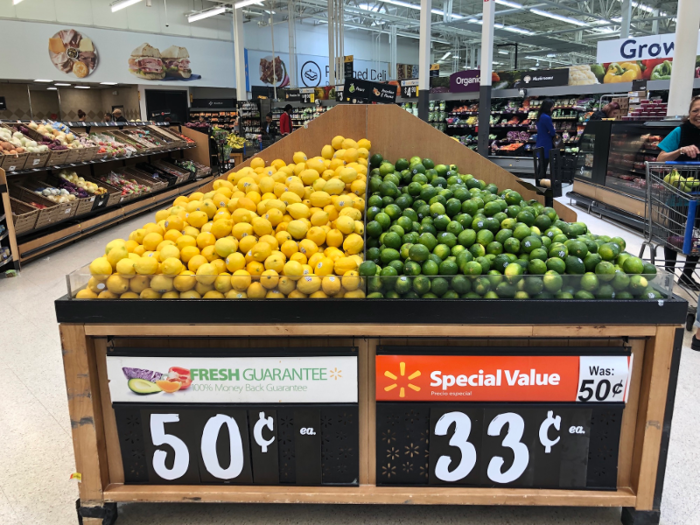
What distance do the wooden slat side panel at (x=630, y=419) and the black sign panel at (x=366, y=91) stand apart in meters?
4.07

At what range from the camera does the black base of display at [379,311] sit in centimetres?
169

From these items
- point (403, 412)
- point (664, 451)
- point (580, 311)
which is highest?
point (580, 311)

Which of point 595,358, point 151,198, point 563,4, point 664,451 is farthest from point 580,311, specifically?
point 563,4

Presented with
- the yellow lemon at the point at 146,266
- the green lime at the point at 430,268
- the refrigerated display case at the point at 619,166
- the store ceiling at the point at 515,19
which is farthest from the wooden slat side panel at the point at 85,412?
the store ceiling at the point at 515,19

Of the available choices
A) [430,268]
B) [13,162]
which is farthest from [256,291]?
[13,162]

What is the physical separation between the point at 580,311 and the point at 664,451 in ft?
1.94

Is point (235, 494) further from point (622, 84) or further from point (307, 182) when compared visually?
point (622, 84)

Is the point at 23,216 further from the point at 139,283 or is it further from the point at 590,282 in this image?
the point at 590,282

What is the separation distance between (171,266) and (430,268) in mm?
922

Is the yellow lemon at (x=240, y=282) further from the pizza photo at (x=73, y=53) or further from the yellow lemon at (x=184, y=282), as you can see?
the pizza photo at (x=73, y=53)

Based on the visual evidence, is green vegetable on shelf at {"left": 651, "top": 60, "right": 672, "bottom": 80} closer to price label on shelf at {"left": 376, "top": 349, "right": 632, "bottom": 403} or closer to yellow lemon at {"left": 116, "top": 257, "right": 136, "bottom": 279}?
price label on shelf at {"left": 376, "top": 349, "right": 632, "bottom": 403}

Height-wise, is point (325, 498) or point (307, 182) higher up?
point (307, 182)

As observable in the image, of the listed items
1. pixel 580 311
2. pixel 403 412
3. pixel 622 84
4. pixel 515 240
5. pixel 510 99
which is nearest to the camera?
pixel 580 311

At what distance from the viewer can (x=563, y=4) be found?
17094mm
